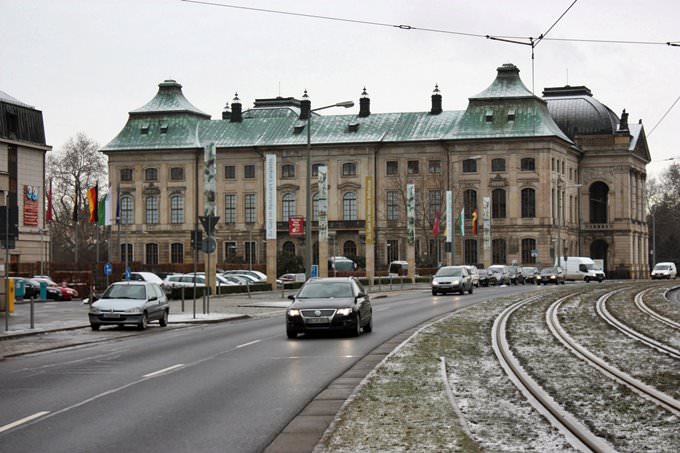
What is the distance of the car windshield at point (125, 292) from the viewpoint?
3266 centimetres

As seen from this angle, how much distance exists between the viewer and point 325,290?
28656 mm

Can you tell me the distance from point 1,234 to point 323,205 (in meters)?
32.4

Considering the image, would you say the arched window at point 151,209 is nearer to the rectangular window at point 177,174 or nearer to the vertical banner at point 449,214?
the rectangular window at point 177,174

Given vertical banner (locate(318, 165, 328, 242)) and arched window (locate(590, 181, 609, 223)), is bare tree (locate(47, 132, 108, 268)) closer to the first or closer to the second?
arched window (locate(590, 181, 609, 223))

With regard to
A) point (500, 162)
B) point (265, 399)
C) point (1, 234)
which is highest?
point (500, 162)

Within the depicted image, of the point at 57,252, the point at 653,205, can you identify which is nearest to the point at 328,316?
the point at 57,252

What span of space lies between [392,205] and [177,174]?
2349 cm

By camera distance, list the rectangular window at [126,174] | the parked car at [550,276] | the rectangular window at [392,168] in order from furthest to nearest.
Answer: the rectangular window at [126,174]
the rectangular window at [392,168]
the parked car at [550,276]

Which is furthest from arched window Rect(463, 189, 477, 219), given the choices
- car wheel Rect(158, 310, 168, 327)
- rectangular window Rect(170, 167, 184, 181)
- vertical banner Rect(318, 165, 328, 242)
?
car wheel Rect(158, 310, 168, 327)

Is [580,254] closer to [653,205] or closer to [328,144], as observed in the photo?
[328,144]

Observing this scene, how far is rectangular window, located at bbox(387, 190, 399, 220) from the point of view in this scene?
12131cm

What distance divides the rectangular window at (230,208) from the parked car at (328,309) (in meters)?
96.9

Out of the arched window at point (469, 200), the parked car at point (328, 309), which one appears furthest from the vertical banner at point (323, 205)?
the arched window at point (469, 200)

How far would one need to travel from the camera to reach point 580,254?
12938 cm
